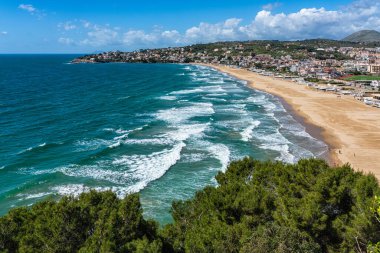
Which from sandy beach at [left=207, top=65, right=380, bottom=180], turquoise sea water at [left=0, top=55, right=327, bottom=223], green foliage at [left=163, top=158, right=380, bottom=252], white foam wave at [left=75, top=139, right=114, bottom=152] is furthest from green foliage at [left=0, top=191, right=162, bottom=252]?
white foam wave at [left=75, top=139, right=114, bottom=152]

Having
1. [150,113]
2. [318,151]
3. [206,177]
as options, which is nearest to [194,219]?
[206,177]

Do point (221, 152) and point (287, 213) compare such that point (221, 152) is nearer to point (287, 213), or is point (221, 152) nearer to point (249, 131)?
point (249, 131)

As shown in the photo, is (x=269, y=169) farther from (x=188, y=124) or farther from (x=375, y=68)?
(x=375, y=68)

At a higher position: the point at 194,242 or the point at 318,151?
the point at 194,242

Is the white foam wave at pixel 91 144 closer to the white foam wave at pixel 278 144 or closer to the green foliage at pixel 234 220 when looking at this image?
the white foam wave at pixel 278 144

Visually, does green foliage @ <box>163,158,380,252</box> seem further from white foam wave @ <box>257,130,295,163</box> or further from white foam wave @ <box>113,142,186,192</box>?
white foam wave @ <box>257,130,295,163</box>

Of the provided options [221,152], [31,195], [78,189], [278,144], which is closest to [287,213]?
[78,189]

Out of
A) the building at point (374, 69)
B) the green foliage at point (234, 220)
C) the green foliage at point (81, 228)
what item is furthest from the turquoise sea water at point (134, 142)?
the building at point (374, 69)
